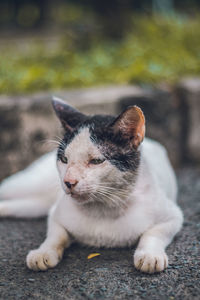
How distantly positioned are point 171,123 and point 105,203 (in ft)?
6.84

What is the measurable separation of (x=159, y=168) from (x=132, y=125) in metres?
0.82

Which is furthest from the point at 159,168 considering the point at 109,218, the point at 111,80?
the point at 111,80

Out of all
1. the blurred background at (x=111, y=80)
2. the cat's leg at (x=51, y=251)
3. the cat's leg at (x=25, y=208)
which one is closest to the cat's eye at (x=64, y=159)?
the cat's leg at (x=51, y=251)

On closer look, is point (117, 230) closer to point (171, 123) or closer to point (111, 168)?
point (111, 168)

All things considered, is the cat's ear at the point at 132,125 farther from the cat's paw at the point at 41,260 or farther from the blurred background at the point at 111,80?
the blurred background at the point at 111,80

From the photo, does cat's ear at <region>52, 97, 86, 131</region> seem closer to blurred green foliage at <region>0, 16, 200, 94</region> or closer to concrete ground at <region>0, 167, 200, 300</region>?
concrete ground at <region>0, 167, 200, 300</region>

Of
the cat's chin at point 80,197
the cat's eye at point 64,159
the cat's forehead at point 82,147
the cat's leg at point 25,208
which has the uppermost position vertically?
the cat's forehead at point 82,147

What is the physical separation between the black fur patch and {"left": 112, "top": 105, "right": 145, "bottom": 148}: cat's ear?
30 millimetres

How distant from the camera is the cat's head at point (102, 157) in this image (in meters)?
2.15

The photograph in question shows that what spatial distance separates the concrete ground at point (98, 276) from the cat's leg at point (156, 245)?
0.05 metres

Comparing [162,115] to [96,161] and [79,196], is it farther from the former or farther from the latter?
[79,196]

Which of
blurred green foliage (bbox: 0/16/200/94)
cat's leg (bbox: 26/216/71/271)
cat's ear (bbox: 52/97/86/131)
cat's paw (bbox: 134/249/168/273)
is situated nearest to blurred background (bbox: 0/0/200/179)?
blurred green foliage (bbox: 0/16/200/94)

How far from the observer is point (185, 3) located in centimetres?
1108

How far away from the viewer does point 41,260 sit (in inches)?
88.8
